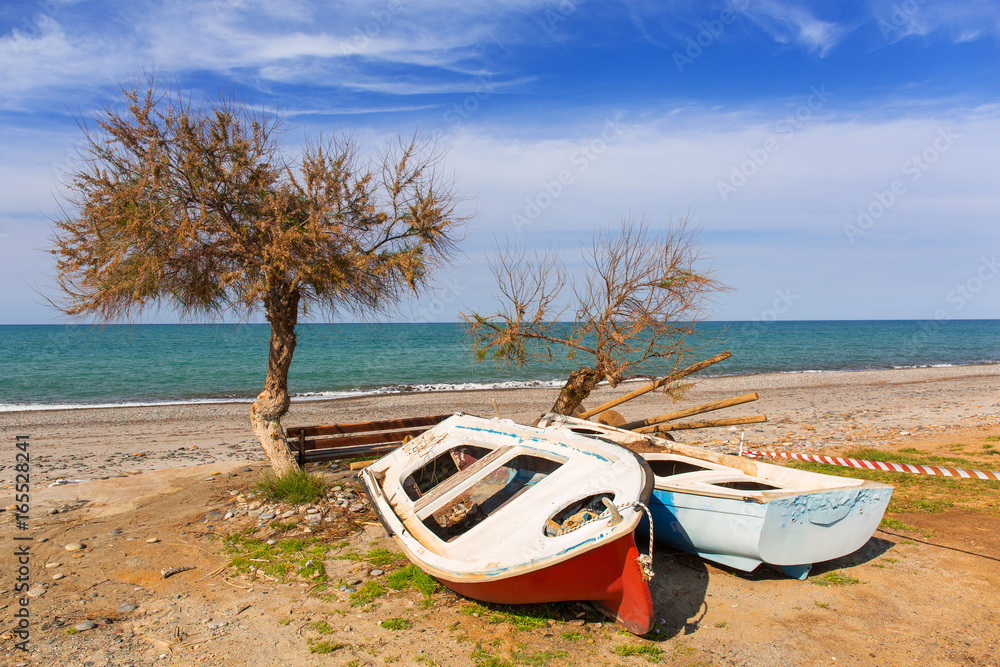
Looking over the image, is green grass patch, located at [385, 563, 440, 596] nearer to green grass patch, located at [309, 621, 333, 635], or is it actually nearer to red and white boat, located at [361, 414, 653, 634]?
red and white boat, located at [361, 414, 653, 634]

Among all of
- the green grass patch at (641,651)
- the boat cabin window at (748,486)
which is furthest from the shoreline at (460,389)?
the green grass patch at (641,651)

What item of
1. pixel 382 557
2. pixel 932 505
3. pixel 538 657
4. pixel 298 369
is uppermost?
pixel 932 505

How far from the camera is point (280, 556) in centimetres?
661

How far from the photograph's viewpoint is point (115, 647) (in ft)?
15.6

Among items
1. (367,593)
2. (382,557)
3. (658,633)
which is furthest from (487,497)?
(658,633)

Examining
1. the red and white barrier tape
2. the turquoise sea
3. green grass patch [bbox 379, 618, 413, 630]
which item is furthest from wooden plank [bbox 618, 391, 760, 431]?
the turquoise sea

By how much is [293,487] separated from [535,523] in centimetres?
438

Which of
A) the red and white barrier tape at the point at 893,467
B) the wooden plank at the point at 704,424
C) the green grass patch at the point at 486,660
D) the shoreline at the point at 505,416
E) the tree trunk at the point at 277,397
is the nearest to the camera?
the green grass patch at the point at 486,660

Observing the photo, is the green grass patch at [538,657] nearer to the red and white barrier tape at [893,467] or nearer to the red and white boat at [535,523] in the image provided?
the red and white boat at [535,523]

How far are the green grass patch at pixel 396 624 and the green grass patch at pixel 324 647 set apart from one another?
44 centimetres

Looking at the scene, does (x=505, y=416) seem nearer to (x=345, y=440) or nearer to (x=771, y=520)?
(x=345, y=440)

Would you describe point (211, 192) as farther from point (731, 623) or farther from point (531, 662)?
point (731, 623)

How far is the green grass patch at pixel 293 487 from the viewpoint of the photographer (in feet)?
26.3

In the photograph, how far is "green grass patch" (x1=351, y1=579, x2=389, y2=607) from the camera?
552 centimetres
